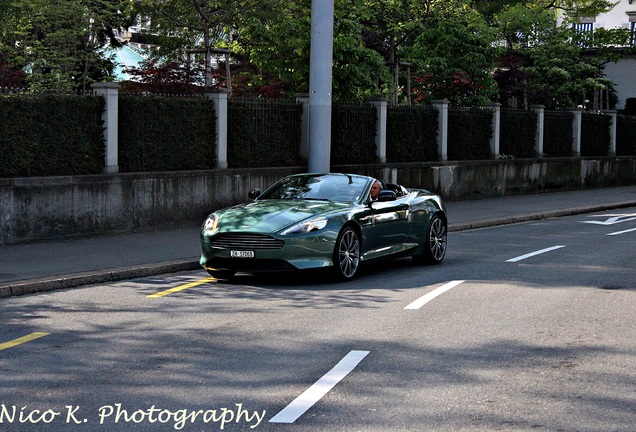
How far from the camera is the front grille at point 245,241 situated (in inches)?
503

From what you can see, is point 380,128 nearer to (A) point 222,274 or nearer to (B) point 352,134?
(B) point 352,134

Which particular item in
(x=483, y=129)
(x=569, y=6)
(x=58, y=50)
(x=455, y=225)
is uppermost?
(x=569, y=6)

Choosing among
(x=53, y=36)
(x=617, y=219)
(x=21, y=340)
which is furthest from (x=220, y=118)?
(x=21, y=340)

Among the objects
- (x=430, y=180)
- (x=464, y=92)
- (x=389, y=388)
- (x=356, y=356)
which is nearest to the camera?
(x=389, y=388)

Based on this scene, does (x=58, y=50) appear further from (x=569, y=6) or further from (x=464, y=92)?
(x=569, y=6)

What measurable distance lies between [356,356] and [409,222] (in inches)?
265

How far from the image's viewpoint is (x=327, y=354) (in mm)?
8539

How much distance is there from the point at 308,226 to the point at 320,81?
7.69m

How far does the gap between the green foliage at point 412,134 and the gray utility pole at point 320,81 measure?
7.35 metres

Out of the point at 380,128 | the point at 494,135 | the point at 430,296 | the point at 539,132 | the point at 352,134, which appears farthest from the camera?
the point at 539,132

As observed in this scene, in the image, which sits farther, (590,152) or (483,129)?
(590,152)

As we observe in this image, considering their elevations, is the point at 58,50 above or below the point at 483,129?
above

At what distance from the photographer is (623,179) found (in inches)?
1638

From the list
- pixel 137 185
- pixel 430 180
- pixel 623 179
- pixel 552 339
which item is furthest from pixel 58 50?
pixel 552 339
